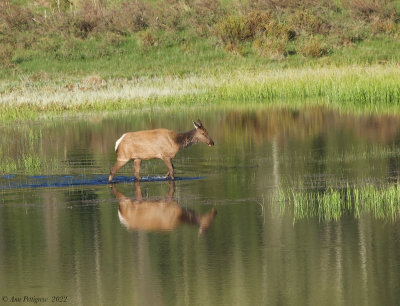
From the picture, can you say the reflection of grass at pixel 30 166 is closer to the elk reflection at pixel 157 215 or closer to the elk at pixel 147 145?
the elk at pixel 147 145

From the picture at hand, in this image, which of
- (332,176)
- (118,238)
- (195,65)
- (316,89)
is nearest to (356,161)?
(332,176)

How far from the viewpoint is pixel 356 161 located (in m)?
21.4

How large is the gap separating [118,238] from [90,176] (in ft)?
21.3

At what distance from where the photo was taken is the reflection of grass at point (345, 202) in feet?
50.3

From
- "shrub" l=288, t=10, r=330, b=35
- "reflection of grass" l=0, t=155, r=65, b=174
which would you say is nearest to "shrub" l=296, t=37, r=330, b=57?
"shrub" l=288, t=10, r=330, b=35

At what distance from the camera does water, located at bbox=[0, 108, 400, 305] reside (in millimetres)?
11234

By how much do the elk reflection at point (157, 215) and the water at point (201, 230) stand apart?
0.02 m

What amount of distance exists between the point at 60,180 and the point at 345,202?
20.5 feet

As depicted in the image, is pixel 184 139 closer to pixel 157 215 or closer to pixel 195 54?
pixel 157 215

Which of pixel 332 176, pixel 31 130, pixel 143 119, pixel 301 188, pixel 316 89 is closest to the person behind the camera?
pixel 301 188

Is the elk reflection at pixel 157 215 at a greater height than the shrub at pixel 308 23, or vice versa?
the shrub at pixel 308 23

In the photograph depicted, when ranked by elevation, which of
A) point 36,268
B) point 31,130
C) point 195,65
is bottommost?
point 36,268

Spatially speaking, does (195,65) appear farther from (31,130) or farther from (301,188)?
(301,188)

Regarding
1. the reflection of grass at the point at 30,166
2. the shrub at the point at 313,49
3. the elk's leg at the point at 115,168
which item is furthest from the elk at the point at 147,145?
the shrub at the point at 313,49
